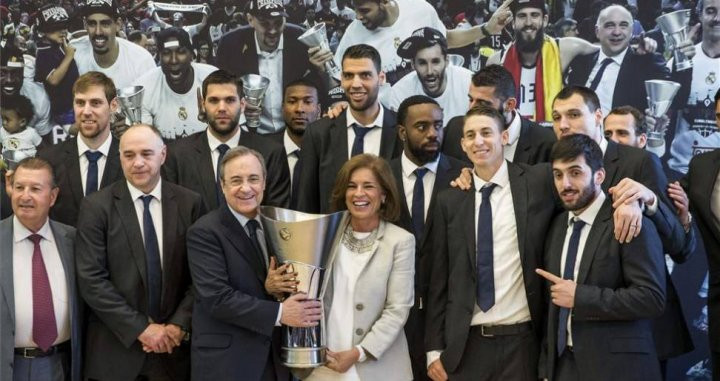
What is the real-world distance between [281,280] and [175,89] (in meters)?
2.49

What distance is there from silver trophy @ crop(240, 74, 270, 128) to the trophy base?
2.36m

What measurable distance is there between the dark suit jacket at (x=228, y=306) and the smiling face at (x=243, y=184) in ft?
0.21

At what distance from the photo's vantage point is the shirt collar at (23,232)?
4.19 meters

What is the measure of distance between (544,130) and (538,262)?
39.8 inches

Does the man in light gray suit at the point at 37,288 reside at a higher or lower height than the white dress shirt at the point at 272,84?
lower

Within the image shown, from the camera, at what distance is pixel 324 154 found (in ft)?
15.5

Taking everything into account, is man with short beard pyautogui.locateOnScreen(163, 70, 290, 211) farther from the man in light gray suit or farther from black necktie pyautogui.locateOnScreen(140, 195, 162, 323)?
the man in light gray suit

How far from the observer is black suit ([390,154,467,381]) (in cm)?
418

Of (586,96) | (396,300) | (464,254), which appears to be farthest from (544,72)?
(396,300)

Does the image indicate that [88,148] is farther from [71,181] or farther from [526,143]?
[526,143]

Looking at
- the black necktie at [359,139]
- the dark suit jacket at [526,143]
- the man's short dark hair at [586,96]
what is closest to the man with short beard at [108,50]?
the black necktie at [359,139]

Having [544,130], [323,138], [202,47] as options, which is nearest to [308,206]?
[323,138]

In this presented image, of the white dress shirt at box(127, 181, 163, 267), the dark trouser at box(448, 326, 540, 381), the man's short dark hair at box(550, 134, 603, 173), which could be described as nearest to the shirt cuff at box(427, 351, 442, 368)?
the dark trouser at box(448, 326, 540, 381)

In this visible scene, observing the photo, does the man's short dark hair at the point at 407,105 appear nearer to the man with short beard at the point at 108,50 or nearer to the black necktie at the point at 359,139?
the black necktie at the point at 359,139
